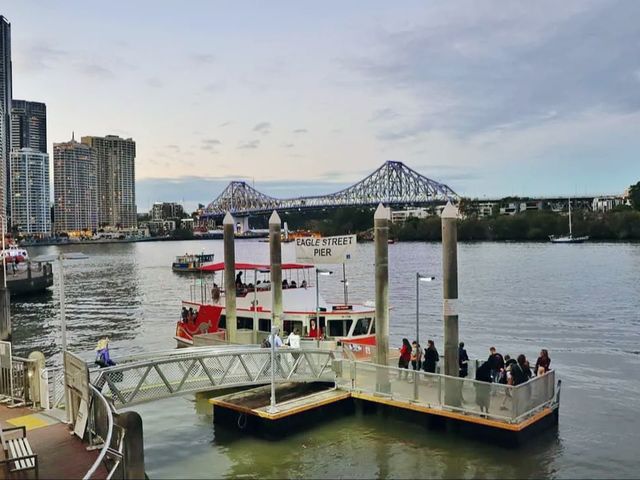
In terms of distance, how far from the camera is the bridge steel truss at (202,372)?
15281mm

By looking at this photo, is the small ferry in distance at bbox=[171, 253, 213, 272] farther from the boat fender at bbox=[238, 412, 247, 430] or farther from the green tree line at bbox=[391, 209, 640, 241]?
the green tree line at bbox=[391, 209, 640, 241]

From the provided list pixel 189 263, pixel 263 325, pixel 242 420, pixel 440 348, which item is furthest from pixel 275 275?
pixel 189 263

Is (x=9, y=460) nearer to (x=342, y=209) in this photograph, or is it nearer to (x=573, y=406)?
(x=573, y=406)

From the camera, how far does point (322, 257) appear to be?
2281 centimetres

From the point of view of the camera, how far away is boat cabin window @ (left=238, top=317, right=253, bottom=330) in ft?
84.7

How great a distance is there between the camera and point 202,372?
17391 mm

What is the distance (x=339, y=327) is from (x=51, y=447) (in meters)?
12.6

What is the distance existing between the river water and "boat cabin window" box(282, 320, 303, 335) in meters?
4.24

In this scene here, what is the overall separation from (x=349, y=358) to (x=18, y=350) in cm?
2375

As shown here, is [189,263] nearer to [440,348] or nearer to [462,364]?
[440,348]

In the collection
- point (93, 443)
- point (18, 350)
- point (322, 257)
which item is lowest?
point (18, 350)

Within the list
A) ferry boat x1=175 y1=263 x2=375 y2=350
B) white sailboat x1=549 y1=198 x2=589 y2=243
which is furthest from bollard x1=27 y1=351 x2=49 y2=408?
white sailboat x1=549 y1=198 x2=589 y2=243

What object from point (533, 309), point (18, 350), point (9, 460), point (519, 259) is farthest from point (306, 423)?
point (519, 259)

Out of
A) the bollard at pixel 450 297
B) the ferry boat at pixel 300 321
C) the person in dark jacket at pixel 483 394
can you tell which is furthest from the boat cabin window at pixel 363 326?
the person in dark jacket at pixel 483 394
